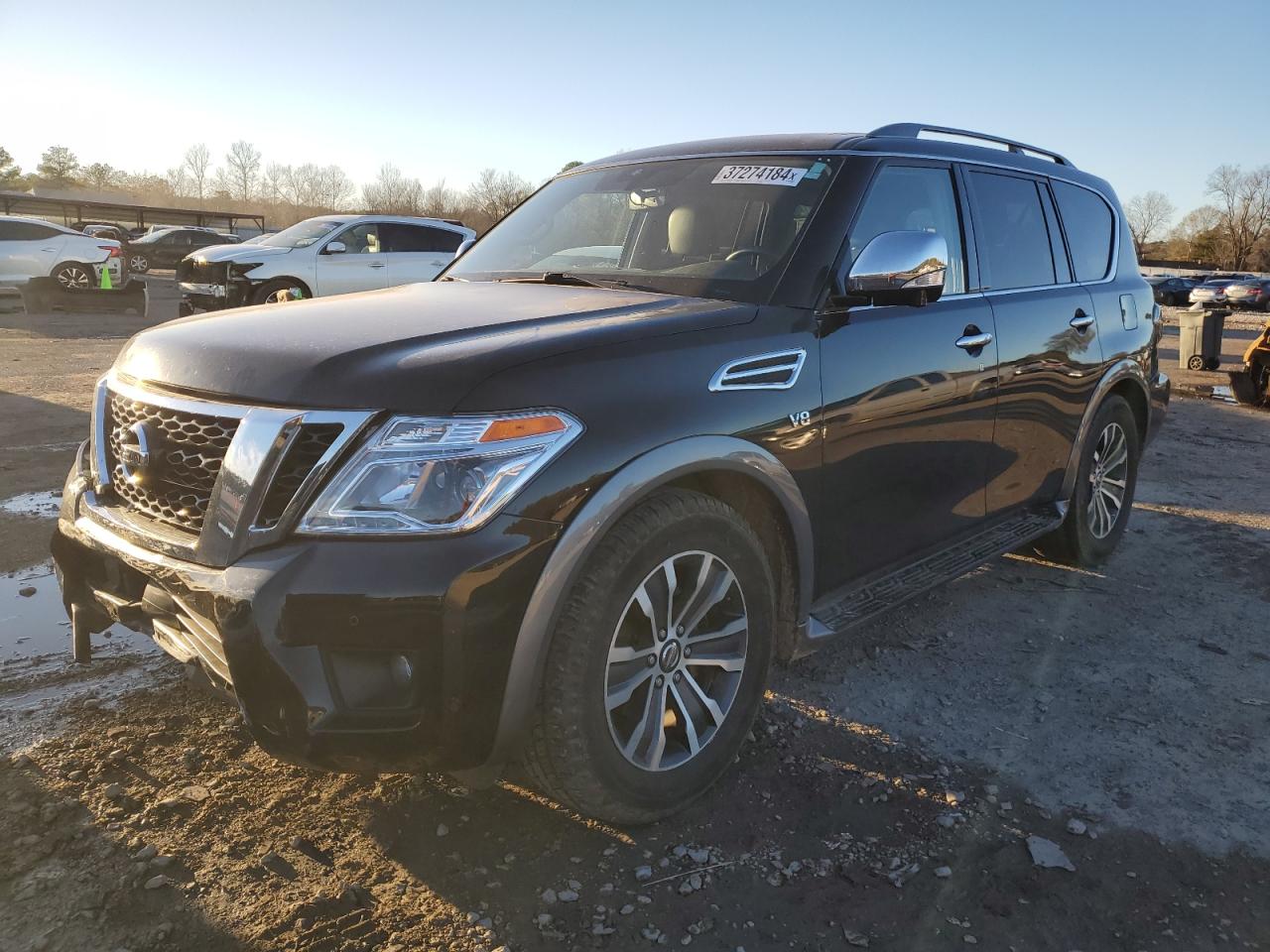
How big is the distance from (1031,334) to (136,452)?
3.41m

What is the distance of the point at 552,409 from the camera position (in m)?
2.22

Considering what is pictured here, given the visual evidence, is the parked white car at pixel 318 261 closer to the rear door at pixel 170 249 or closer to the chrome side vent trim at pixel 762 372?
the chrome side vent trim at pixel 762 372

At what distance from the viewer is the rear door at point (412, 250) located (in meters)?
14.8

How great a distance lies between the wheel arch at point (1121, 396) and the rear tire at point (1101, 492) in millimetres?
51

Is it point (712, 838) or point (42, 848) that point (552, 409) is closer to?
point (712, 838)

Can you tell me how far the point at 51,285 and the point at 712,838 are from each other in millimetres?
19312

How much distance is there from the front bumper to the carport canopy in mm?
43393

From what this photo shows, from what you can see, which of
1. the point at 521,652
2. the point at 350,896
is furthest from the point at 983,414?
the point at 350,896

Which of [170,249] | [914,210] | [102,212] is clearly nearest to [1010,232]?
[914,210]

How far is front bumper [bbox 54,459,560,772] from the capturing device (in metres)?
2.04

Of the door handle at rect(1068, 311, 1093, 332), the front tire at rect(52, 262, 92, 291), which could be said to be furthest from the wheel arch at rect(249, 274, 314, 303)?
the door handle at rect(1068, 311, 1093, 332)

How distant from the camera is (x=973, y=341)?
3607 mm

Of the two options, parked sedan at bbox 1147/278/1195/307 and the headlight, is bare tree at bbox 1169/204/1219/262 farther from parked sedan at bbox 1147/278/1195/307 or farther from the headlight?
the headlight

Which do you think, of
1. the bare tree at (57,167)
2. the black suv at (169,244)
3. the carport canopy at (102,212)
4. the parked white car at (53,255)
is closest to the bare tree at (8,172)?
the bare tree at (57,167)
